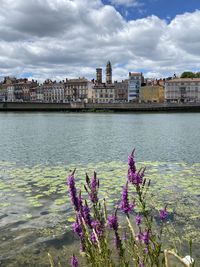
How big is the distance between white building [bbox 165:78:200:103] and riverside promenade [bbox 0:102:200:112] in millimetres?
44562

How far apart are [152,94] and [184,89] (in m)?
17.3

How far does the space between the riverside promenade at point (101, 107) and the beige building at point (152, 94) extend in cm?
5277

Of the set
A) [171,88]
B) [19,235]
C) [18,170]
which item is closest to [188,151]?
[18,170]

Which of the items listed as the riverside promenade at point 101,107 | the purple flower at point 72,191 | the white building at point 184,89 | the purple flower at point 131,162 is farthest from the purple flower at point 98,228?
the white building at point 184,89

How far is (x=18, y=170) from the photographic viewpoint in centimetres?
1705

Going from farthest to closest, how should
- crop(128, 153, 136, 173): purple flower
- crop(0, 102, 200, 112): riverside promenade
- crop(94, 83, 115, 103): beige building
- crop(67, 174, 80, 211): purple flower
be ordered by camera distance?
crop(94, 83, 115, 103): beige building, crop(0, 102, 200, 112): riverside promenade, crop(128, 153, 136, 173): purple flower, crop(67, 174, 80, 211): purple flower

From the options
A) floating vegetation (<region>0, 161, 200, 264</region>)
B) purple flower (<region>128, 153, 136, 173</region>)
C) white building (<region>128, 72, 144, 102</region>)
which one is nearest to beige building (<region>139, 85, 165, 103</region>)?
white building (<region>128, 72, 144, 102</region>)

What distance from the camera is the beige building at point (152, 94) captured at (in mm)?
182375

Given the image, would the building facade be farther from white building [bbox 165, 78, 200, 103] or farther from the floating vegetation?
the floating vegetation

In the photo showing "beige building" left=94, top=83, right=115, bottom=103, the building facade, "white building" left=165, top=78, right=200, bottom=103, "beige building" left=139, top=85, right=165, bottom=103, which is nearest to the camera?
"white building" left=165, top=78, right=200, bottom=103

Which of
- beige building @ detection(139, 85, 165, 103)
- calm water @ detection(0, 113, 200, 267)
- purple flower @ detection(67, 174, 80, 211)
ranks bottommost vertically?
calm water @ detection(0, 113, 200, 267)

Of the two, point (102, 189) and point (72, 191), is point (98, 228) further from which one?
point (102, 189)

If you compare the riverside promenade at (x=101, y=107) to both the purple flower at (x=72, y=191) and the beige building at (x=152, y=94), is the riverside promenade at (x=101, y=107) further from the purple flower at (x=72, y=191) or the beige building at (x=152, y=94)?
the purple flower at (x=72, y=191)

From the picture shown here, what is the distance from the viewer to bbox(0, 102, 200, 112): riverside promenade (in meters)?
128
